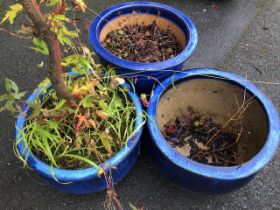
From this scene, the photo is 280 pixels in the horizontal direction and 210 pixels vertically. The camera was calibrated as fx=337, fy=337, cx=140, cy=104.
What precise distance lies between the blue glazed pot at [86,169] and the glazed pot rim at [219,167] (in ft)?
0.32

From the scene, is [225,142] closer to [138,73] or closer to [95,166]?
[138,73]

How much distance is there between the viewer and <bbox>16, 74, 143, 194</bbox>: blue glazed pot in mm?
1480

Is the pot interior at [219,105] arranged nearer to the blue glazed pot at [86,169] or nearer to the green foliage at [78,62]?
the blue glazed pot at [86,169]

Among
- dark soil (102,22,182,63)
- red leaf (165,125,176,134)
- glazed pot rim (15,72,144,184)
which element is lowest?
red leaf (165,125,176,134)

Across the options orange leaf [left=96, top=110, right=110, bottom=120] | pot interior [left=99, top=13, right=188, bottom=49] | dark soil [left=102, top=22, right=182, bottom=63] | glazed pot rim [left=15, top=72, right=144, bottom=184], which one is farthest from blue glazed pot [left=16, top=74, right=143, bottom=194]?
pot interior [left=99, top=13, right=188, bottom=49]

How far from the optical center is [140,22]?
7.29ft

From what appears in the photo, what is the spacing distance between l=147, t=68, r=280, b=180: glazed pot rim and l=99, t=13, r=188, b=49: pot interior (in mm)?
356

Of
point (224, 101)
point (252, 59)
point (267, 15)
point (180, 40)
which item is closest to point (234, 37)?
point (252, 59)

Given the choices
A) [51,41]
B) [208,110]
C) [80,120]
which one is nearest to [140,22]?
[208,110]

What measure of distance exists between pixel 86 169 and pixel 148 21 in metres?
1.15

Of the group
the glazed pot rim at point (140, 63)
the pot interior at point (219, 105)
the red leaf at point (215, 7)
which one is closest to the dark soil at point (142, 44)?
the glazed pot rim at point (140, 63)

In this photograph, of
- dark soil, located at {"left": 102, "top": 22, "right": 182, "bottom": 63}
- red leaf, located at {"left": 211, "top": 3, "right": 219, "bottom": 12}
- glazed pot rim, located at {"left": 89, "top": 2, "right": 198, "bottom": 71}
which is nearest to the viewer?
glazed pot rim, located at {"left": 89, "top": 2, "right": 198, "bottom": 71}

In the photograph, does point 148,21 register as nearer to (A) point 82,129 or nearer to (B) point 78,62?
(B) point 78,62

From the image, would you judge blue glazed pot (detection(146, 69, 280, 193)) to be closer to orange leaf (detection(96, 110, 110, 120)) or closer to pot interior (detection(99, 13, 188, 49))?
orange leaf (detection(96, 110, 110, 120))
